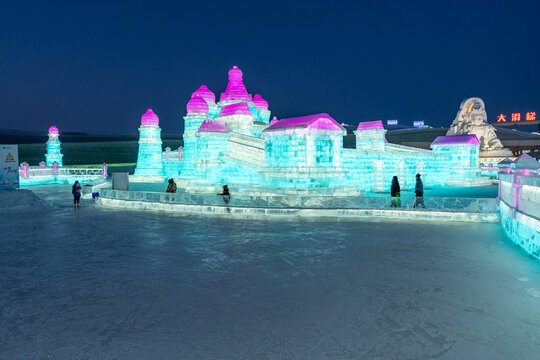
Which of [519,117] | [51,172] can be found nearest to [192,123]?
[51,172]

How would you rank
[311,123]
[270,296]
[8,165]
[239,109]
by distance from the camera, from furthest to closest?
[239,109] → [311,123] → [8,165] → [270,296]

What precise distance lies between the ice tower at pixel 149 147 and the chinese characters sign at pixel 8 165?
14664 millimetres

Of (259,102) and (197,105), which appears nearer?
(197,105)

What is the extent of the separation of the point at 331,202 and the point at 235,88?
18.9m

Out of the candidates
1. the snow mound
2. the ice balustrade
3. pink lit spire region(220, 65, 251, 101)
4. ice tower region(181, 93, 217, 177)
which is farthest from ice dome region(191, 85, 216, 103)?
the snow mound

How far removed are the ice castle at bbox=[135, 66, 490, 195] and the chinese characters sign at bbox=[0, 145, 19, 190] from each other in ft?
30.1

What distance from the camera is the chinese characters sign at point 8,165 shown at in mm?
16438

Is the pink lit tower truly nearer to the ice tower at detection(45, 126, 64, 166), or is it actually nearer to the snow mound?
the snow mound

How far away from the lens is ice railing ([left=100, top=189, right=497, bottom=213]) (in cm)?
1162

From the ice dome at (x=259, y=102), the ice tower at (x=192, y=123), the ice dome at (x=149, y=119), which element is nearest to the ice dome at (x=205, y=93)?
the ice tower at (x=192, y=123)

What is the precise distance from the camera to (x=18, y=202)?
612 inches

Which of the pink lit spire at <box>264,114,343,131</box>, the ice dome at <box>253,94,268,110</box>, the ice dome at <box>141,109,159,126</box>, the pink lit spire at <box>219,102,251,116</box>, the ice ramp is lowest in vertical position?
the ice ramp

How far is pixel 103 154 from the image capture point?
104625 mm

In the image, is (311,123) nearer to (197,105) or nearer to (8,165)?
(197,105)
